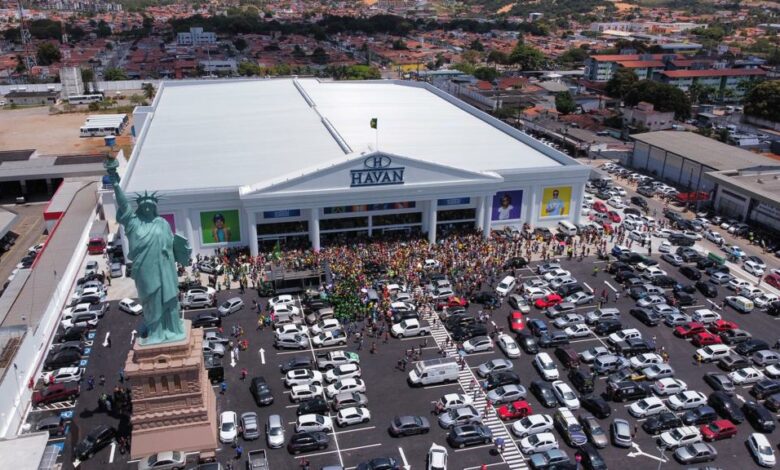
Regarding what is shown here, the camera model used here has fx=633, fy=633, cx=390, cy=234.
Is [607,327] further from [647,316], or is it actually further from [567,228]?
[567,228]

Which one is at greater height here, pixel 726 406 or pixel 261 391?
pixel 261 391

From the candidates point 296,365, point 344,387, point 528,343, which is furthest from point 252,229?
point 528,343

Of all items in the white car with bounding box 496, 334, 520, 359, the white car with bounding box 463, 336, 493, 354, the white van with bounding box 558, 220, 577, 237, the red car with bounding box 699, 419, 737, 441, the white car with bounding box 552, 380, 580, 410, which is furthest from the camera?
the white van with bounding box 558, 220, 577, 237

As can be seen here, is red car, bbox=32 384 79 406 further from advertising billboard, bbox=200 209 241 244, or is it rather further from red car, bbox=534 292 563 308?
red car, bbox=534 292 563 308

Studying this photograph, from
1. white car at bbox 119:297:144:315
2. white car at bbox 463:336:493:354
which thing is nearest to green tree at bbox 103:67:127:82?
white car at bbox 119:297:144:315

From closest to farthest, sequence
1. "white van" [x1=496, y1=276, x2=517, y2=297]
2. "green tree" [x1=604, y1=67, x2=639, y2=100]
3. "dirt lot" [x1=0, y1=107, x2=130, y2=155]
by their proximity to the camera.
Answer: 1. "white van" [x1=496, y1=276, x2=517, y2=297]
2. "dirt lot" [x1=0, y1=107, x2=130, y2=155]
3. "green tree" [x1=604, y1=67, x2=639, y2=100]

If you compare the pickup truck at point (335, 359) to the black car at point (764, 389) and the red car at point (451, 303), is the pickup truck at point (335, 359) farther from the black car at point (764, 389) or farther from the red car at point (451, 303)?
the black car at point (764, 389)
